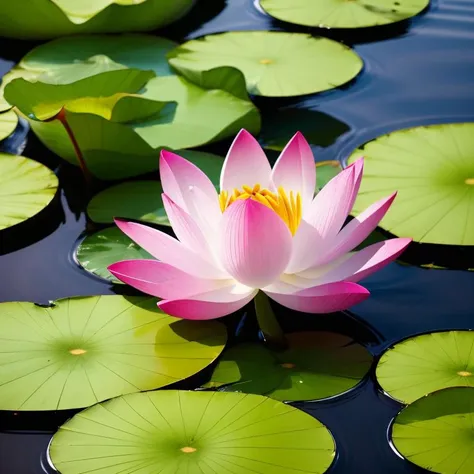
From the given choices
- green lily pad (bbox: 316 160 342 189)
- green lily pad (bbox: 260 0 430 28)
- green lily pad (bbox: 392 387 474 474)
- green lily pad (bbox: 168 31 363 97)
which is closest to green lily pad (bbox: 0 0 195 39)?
green lily pad (bbox: 168 31 363 97)

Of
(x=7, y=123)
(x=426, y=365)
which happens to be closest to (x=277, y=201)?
(x=426, y=365)

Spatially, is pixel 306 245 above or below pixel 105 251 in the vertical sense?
above

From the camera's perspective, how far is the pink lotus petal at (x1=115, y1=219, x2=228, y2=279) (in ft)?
4.69

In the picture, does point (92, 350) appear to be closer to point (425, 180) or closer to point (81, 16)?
point (425, 180)

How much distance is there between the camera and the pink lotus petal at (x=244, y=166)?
1567mm

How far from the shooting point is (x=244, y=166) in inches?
61.8

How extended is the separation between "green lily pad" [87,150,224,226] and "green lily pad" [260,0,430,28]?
3.00 feet

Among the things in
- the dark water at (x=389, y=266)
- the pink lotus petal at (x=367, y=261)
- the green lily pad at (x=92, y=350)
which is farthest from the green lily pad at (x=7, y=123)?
the pink lotus petal at (x=367, y=261)

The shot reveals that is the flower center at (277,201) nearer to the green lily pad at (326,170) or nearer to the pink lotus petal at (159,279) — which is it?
the pink lotus petal at (159,279)

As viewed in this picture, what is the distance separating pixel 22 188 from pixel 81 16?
0.99 m

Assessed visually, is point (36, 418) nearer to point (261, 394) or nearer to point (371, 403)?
point (261, 394)

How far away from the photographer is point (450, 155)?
6.38 ft

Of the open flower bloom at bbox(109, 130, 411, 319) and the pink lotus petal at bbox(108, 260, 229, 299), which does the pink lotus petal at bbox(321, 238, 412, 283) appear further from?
the pink lotus petal at bbox(108, 260, 229, 299)

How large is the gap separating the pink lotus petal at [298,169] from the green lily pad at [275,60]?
0.78 meters
